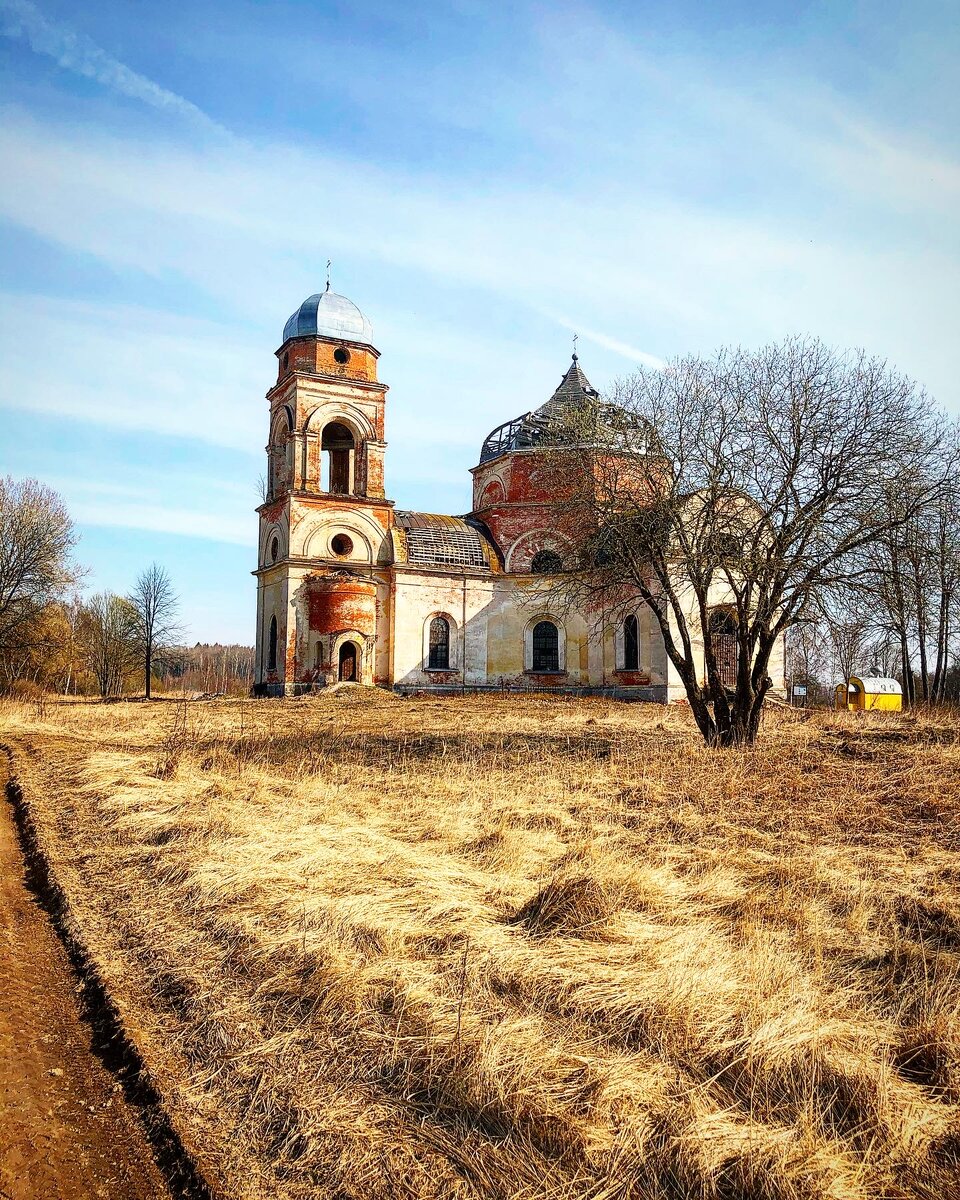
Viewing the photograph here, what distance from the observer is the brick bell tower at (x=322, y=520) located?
103 feet

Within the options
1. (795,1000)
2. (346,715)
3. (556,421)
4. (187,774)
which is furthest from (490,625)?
(795,1000)

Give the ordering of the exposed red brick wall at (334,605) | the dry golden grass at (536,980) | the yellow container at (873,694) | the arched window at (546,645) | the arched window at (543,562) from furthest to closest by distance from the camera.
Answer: the arched window at (543,562) < the arched window at (546,645) < the exposed red brick wall at (334,605) < the yellow container at (873,694) < the dry golden grass at (536,980)

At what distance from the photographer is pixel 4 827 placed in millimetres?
9289

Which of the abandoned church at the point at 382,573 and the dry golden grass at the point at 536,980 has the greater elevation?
the abandoned church at the point at 382,573

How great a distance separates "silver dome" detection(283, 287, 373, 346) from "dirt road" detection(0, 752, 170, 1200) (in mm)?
31432

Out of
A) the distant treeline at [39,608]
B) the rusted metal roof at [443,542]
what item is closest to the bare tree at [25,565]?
the distant treeline at [39,608]

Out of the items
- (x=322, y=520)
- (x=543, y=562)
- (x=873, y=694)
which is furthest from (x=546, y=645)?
(x=873, y=694)

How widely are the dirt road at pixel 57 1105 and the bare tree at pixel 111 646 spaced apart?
43.3 m

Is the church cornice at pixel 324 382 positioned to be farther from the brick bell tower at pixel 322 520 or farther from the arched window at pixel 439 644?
the arched window at pixel 439 644

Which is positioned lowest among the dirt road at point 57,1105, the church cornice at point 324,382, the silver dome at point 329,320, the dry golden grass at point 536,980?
the dirt road at point 57,1105

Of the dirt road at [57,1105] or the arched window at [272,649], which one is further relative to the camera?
the arched window at [272,649]

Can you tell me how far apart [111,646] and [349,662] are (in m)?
21.6

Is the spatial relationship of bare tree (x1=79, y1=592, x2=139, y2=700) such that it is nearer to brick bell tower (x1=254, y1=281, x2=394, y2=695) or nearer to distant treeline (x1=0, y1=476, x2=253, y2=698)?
distant treeline (x1=0, y1=476, x2=253, y2=698)

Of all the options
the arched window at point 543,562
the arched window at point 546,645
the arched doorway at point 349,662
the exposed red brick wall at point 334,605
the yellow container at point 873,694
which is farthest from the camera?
the arched window at point 543,562
